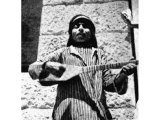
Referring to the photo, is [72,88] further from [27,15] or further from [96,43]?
[27,15]

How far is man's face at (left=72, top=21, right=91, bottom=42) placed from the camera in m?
2.23

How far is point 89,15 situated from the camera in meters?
2.37

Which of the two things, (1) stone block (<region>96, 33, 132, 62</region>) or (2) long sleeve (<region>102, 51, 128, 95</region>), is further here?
(1) stone block (<region>96, 33, 132, 62</region>)

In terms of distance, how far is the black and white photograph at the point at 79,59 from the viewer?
218cm

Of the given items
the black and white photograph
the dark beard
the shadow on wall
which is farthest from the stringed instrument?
the shadow on wall

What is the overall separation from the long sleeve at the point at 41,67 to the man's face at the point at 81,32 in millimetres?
118

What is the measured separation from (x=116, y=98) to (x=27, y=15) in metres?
0.71

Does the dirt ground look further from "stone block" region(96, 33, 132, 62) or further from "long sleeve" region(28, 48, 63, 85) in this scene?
"stone block" region(96, 33, 132, 62)

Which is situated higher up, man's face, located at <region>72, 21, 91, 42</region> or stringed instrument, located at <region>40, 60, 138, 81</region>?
man's face, located at <region>72, 21, 91, 42</region>

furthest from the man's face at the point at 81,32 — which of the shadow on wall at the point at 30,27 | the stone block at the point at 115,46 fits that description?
the shadow on wall at the point at 30,27

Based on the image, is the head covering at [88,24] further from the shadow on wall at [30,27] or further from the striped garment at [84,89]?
the shadow on wall at [30,27]

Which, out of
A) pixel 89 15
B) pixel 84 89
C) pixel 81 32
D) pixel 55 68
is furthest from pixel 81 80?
pixel 89 15

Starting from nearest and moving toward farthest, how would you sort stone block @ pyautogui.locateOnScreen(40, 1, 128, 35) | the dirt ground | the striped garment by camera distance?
the striped garment → the dirt ground → stone block @ pyautogui.locateOnScreen(40, 1, 128, 35)
